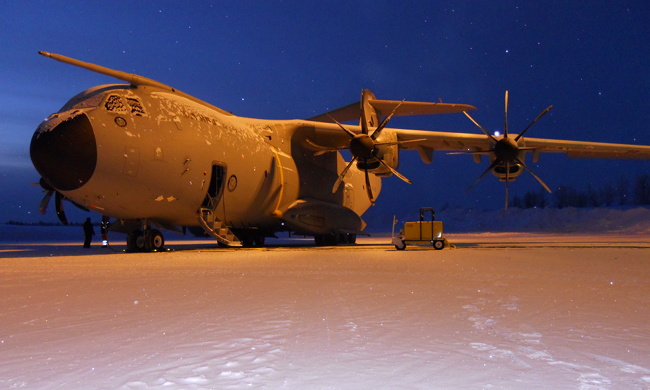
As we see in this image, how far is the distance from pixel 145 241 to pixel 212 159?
2.70 meters

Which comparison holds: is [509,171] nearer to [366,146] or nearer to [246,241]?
[366,146]

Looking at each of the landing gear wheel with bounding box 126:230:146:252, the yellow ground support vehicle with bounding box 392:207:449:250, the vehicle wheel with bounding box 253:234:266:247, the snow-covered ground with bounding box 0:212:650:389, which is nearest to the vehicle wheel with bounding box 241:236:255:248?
the vehicle wheel with bounding box 253:234:266:247

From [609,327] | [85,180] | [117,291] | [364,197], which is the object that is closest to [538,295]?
[609,327]

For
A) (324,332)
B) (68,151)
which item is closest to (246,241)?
(68,151)

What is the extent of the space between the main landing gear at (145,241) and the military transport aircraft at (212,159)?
0.03m

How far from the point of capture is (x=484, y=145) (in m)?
18.6

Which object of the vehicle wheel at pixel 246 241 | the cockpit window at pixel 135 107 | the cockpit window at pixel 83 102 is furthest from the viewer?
the vehicle wheel at pixel 246 241

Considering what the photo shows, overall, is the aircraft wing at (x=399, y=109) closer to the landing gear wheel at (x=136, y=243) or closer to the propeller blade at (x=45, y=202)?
the landing gear wheel at (x=136, y=243)

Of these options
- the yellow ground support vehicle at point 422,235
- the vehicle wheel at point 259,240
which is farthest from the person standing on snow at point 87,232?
the yellow ground support vehicle at point 422,235

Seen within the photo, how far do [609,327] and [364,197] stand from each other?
18469 mm

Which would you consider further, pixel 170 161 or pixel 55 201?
pixel 55 201

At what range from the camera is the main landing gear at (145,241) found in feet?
42.7

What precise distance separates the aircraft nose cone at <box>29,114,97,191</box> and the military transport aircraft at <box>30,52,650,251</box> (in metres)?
0.02

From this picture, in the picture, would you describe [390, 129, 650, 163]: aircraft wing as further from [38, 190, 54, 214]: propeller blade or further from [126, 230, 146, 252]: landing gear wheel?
[38, 190, 54, 214]: propeller blade
